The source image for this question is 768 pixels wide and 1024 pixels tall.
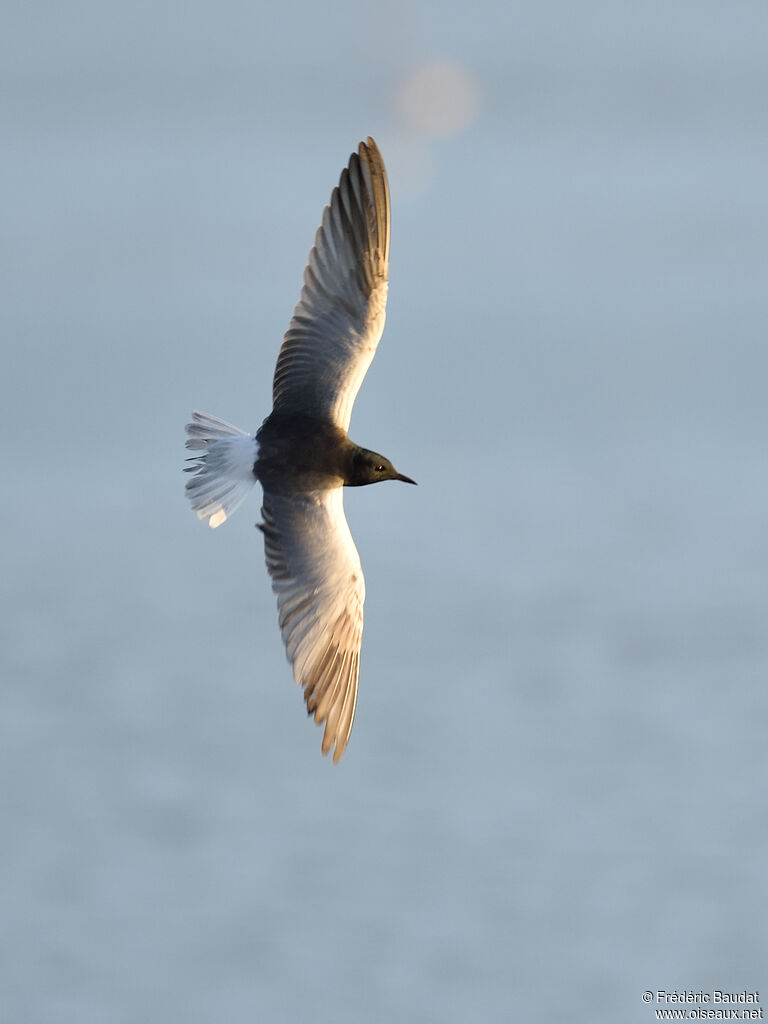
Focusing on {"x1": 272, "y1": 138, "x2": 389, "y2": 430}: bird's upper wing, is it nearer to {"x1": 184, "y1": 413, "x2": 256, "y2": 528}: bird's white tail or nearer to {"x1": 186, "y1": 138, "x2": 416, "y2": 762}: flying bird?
{"x1": 186, "y1": 138, "x2": 416, "y2": 762}: flying bird

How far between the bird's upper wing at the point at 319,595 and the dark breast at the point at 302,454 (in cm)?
7

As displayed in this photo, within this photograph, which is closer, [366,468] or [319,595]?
[366,468]

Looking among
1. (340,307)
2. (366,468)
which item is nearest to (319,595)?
(366,468)

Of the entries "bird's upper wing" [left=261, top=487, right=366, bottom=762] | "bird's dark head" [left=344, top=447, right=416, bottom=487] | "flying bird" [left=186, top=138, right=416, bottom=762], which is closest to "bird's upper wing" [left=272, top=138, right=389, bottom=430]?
"flying bird" [left=186, top=138, right=416, bottom=762]

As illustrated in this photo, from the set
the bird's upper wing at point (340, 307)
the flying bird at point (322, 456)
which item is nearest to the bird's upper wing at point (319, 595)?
the flying bird at point (322, 456)

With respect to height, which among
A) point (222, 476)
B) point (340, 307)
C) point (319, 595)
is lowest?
point (319, 595)

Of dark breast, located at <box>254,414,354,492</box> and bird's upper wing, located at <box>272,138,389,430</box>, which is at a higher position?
bird's upper wing, located at <box>272,138,389,430</box>

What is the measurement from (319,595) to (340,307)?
3.25ft

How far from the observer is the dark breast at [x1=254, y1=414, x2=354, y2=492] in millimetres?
6398

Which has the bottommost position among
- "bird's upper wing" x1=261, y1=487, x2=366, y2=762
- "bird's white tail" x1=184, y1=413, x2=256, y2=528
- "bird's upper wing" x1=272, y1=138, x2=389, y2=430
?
"bird's upper wing" x1=261, y1=487, x2=366, y2=762

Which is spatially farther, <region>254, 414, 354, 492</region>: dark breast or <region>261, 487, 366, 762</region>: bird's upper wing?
<region>261, 487, 366, 762</region>: bird's upper wing

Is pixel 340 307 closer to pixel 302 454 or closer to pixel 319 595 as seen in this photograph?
pixel 302 454

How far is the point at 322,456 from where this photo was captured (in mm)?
6414

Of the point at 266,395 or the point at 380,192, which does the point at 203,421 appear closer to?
the point at 380,192
